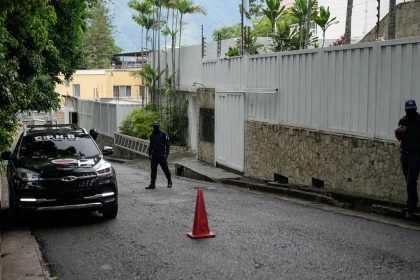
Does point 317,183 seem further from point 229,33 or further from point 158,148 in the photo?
point 229,33

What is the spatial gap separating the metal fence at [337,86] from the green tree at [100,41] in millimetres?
63986

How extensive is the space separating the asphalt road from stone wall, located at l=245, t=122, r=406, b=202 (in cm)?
128

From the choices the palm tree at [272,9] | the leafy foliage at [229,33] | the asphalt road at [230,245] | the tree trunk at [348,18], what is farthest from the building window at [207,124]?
the leafy foliage at [229,33]

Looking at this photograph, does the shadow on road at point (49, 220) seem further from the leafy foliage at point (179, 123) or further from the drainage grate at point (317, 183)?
the leafy foliage at point (179, 123)

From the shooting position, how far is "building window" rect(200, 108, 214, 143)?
20953mm

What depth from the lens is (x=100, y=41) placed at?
79.4 metres

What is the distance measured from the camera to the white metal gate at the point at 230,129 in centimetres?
1806

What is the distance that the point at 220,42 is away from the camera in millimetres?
24953

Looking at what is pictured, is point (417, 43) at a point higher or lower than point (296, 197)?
higher

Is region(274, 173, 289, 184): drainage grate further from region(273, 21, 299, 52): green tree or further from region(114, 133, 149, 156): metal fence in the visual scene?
region(114, 133, 149, 156): metal fence

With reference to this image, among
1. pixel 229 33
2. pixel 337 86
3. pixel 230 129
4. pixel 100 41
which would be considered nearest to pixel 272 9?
pixel 230 129

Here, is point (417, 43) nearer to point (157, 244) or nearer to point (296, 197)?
point (296, 197)

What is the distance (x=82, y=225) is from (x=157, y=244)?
235cm

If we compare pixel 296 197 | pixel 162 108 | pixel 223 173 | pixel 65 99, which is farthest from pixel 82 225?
pixel 65 99
